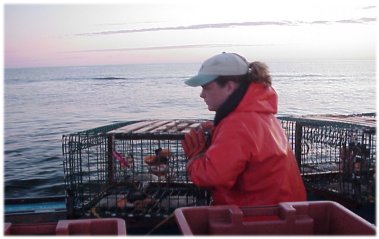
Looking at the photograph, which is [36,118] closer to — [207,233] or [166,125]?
[166,125]

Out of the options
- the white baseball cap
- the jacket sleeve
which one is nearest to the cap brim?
the white baseball cap

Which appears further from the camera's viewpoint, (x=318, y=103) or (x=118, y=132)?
(x=318, y=103)

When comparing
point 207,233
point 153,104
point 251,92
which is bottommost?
point 153,104

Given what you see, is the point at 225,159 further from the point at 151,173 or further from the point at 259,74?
the point at 151,173

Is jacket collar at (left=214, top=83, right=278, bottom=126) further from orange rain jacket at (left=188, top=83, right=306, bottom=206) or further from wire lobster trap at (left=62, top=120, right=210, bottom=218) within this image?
wire lobster trap at (left=62, top=120, right=210, bottom=218)

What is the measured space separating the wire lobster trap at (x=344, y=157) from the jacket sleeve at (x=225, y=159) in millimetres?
2922

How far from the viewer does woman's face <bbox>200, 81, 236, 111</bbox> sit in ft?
10.2

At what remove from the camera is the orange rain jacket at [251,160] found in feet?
8.97

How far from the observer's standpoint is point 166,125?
5.45 m

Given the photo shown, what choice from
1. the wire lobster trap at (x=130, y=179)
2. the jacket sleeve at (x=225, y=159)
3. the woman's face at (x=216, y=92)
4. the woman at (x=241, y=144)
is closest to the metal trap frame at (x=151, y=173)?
the wire lobster trap at (x=130, y=179)

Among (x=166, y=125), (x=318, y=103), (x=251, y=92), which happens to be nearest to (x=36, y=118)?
(x=318, y=103)

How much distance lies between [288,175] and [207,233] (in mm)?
813

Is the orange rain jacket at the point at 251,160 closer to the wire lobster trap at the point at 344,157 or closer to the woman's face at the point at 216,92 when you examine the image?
the woman's face at the point at 216,92

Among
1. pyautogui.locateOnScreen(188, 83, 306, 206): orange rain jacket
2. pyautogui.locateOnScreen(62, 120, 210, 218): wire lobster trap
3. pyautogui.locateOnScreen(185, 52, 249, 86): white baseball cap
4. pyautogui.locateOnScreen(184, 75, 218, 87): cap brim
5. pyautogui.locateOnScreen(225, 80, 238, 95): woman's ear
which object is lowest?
pyautogui.locateOnScreen(62, 120, 210, 218): wire lobster trap
